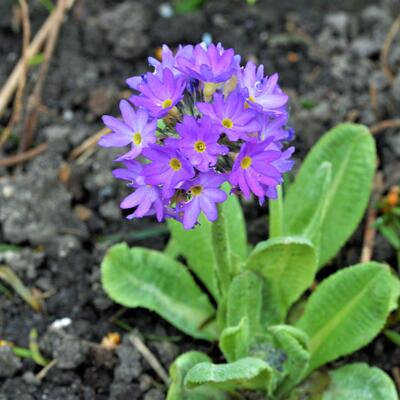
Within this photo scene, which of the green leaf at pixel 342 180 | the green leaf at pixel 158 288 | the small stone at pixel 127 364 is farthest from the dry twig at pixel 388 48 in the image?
the small stone at pixel 127 364

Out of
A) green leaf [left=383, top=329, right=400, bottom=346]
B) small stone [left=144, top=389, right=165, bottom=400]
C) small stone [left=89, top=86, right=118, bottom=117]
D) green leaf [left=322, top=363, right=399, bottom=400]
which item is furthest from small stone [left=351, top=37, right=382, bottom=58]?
small stone [left=144, top=389, right=165, bottom=400]

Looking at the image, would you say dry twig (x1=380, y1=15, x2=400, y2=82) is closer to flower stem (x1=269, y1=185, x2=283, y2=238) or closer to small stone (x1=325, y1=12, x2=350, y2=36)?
small stone (x1=325, y1=12, x2=350, y2=36)

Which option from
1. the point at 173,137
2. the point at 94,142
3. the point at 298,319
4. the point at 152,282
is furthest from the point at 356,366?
the point at 94,142

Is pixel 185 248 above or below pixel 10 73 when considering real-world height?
below

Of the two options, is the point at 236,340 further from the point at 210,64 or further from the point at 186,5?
the point at 186,5

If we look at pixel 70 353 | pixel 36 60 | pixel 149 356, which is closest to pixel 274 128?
pixel 149 356

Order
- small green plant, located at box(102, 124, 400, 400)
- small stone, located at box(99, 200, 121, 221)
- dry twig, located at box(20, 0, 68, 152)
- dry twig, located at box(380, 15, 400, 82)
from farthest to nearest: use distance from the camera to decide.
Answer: dry twig, located at box(380, 15, 400, 82)
dry twig, located at box(20, 0, 68, 152)
small stone, located at box(99, 200, 121, 221)
small green plant, located at box(102, 124, 400, 400)

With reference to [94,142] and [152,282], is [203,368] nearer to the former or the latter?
[152,282]
